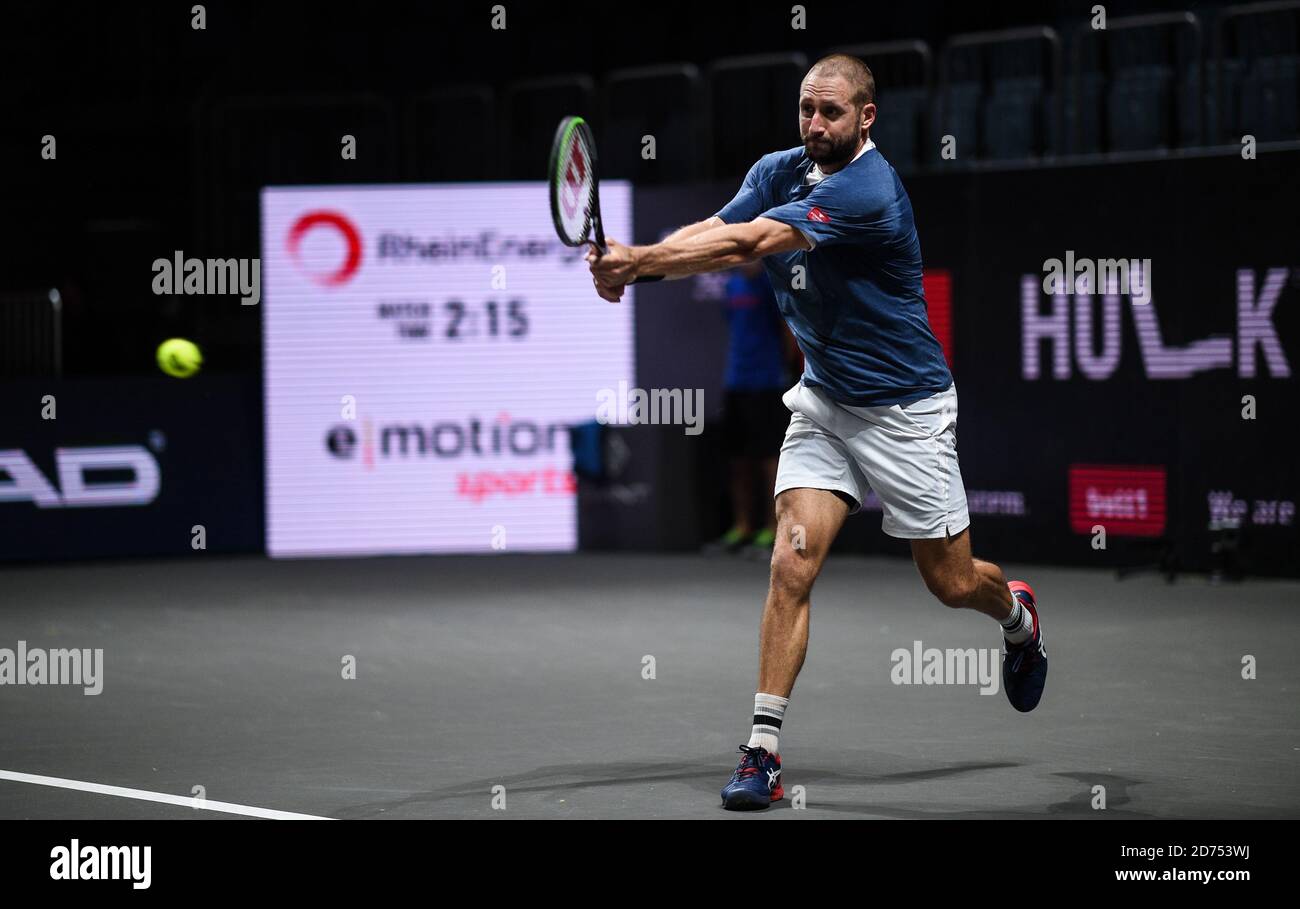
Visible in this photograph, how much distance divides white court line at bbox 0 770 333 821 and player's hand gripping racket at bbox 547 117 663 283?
1.95m

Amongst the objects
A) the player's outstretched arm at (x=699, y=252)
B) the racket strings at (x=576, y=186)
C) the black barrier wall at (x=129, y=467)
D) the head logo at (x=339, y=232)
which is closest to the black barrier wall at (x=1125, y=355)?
the head logo at (x=339, y=232)

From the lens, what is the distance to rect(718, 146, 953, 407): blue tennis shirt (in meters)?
6.18

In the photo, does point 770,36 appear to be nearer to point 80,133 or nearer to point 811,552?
point 80,133

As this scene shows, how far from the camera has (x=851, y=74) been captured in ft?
19.9

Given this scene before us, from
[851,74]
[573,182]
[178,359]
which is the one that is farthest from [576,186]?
[178,359]

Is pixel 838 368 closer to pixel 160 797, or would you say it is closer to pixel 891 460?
pixel 891 460

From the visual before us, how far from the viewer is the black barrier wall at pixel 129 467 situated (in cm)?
1365

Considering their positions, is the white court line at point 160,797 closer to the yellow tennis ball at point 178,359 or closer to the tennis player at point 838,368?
the tennis player at point 838,368

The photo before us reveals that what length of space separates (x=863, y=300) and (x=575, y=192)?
3.44ft

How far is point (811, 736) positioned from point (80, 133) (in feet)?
42.2

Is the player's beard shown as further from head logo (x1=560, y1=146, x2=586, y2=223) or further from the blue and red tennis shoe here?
the blue and red tennis shoe

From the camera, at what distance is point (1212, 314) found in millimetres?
11984

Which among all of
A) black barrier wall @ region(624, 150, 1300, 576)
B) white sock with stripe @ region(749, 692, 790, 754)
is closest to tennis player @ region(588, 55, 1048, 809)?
white sock with stripe @ region(749, 692, 790, 754)
